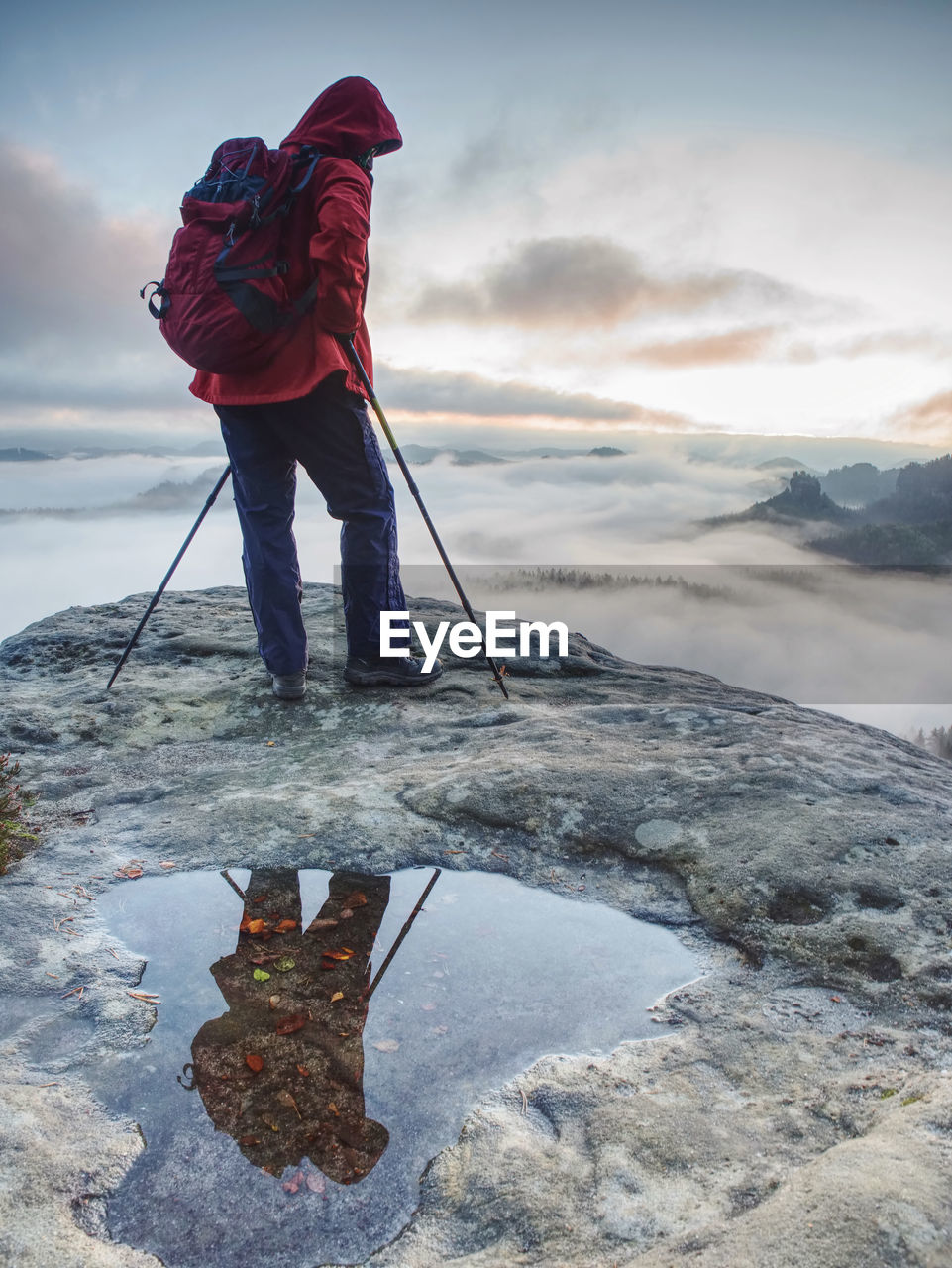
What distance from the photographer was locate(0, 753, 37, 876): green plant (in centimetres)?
375

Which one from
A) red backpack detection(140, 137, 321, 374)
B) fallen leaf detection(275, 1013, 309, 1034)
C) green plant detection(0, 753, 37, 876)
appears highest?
red backpack detection(140, 137, 321, 374)

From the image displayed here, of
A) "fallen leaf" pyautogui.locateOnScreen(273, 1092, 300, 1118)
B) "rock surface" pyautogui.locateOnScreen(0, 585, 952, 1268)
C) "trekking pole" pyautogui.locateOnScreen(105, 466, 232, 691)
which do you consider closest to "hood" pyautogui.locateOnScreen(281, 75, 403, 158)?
"trekking pole" pyautogui.locateOnScreen(105, 466, 232, 691)

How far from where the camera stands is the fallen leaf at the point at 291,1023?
270 cm

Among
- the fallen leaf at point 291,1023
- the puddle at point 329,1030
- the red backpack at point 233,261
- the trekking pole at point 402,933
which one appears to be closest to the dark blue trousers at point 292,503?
the red backpack at point 233,261

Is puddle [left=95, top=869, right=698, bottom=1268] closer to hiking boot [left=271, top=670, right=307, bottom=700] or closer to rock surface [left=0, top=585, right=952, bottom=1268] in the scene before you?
rock surface [left=0, top=585, right=952, bottom=1268]

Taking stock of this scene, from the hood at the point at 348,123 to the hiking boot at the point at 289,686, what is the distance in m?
3.24

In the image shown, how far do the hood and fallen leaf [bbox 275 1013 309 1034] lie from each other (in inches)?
184

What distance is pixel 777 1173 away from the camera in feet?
6.54

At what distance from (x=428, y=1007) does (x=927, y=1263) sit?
5.23ft

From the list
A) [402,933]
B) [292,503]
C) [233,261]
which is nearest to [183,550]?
[292,503]

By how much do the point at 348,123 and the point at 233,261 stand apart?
1.20 meters

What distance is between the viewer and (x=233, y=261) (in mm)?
4617

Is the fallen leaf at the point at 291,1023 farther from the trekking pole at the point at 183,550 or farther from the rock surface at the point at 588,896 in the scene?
the trekking pole at the point at 183,550

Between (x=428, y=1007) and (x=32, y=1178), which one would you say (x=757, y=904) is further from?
(x=32, y=1178)
